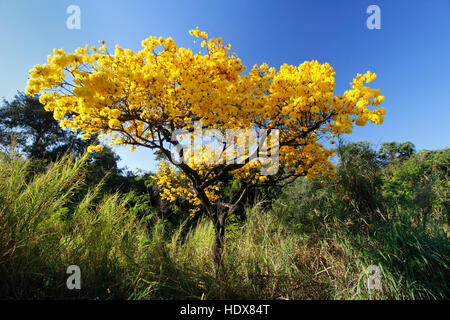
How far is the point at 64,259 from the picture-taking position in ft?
5.78

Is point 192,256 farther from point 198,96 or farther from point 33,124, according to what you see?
point 33,124

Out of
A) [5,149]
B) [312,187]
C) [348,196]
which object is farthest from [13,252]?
[312,187]

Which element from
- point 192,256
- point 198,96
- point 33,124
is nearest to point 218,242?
point 192,256

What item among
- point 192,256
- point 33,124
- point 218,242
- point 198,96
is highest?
point 33,124

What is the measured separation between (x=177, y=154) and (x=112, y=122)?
127 cm

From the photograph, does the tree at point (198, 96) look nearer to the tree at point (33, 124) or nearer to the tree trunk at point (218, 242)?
the tree trunk at point (218, 242)

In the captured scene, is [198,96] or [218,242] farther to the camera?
[218,242]

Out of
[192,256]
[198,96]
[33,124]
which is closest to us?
[198,96]

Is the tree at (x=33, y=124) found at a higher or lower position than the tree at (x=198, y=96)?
higher

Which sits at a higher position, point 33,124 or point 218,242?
point 33,124

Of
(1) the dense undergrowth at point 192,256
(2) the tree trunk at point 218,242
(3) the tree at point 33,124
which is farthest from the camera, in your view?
(3) the tree at point 33,124

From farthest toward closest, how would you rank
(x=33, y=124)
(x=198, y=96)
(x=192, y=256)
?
(x=33, y=124)
(x=192, y=256)
(x=198, y=96)

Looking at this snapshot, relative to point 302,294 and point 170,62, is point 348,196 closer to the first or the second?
point 302,294

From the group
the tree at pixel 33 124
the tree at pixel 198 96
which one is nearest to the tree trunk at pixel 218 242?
the tree at pixel 198 96
